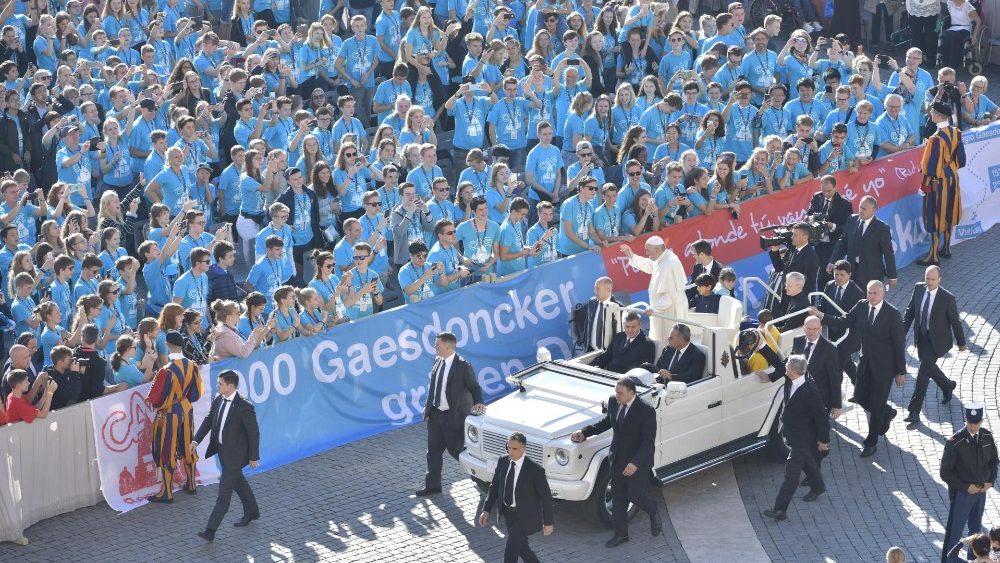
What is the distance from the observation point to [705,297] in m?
18.0

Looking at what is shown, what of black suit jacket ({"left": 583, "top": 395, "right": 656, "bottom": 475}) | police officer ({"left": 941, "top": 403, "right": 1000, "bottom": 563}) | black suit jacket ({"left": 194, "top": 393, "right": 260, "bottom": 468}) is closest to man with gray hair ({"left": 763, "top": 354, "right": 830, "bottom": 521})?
black suit jacket ({"left": 583, "top": 395, "right": 656, "bottom": 475})

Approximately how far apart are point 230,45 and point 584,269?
7.75 meters

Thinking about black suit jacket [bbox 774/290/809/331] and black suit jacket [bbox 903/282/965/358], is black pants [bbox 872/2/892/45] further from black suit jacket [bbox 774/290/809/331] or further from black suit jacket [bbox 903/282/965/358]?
black suit jacket [bbox 903/282/965/358]

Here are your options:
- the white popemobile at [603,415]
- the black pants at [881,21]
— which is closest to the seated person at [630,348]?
the white popemobile at [603,415]

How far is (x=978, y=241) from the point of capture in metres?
23.4

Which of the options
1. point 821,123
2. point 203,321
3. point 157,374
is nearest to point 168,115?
point 203,321

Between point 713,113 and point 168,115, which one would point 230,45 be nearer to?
point 168,115

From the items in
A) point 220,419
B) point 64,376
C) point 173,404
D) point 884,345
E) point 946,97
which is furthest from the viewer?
point 946,97

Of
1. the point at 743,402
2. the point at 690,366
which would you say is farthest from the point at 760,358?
the point at 690,366

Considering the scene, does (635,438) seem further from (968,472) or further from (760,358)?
(968,472)

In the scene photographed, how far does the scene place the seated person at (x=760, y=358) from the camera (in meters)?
16.6

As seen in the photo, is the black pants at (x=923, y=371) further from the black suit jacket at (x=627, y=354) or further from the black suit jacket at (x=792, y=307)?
the black suit jacket at (x=627, y=354)

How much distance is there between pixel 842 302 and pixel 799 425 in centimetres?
296

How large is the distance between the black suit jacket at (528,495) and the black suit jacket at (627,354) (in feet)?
8.87
